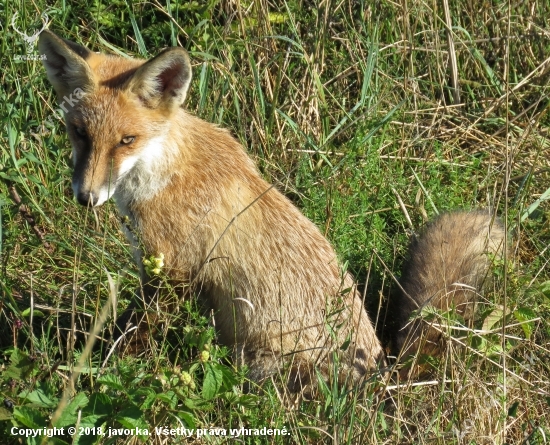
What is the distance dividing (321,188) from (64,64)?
2.20 meters

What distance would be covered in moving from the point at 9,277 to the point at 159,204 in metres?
1.19

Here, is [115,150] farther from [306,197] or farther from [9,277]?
[306,197]

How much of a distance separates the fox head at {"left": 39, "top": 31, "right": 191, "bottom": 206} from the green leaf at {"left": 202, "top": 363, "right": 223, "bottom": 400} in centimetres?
116

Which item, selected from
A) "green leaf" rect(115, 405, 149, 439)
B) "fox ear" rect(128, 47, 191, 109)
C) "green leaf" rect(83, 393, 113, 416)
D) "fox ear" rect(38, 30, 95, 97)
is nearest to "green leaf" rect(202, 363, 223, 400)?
"green leaf" rect(115, 405, 149, 439)

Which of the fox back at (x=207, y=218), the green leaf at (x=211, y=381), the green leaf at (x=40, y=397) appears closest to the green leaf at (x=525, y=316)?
the fox back at (x=207, y=218)

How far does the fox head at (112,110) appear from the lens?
168 inches

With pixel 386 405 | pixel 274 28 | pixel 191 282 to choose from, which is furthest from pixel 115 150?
pixel 274 28

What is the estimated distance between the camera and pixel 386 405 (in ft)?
14.1

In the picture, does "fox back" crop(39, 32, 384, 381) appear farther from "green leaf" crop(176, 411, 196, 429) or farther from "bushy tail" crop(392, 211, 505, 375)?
"green leaf" crop(176, 411, 196, 429)

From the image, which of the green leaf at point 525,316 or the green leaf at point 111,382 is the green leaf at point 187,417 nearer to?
the green leaf at point 111,382

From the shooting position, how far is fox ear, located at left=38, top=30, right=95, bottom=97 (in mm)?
4293
